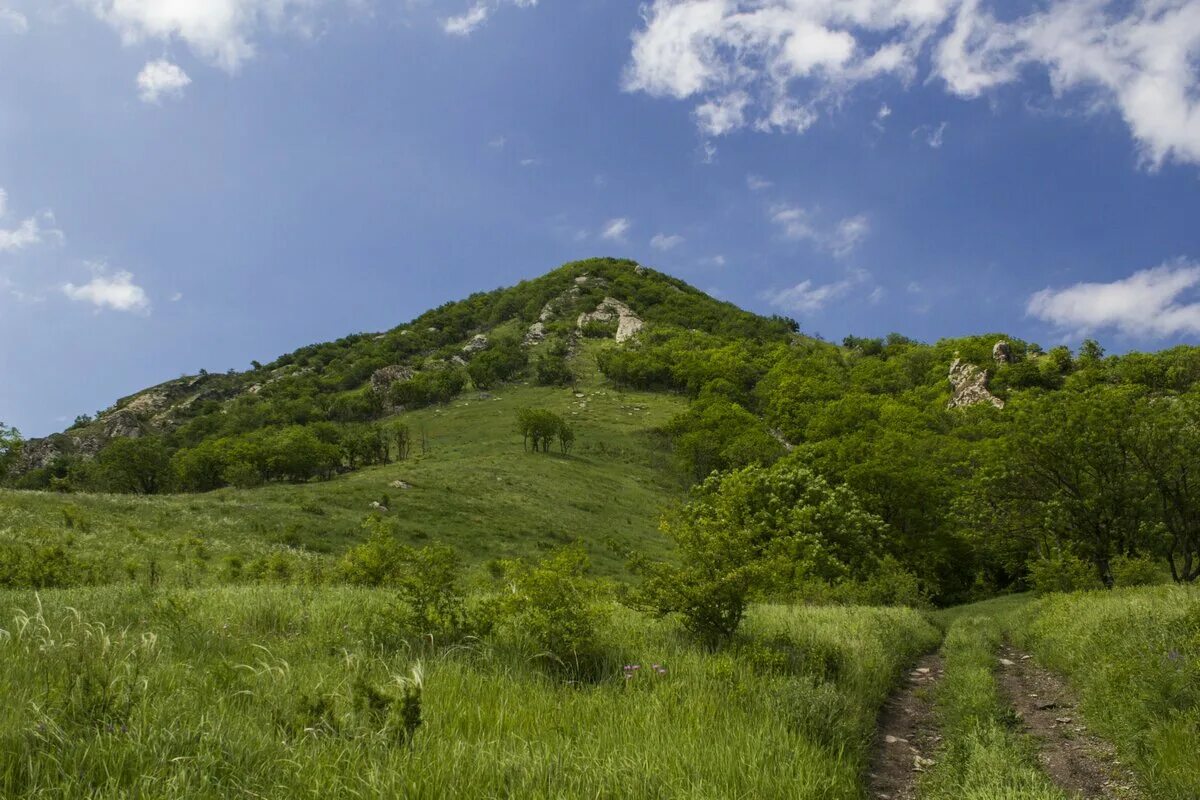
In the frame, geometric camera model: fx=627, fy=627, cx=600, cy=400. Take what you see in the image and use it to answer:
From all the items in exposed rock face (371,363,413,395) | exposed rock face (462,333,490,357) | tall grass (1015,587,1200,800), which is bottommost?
tall grass (1015,587,1200,800)

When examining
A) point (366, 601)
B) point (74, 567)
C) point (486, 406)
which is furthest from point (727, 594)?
point (486, 406)

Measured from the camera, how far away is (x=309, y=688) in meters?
4.87

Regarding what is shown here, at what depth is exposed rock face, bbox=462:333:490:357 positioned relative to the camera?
6275 inches

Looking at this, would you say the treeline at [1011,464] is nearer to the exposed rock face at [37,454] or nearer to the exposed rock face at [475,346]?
the exposed rock face at [475,346]

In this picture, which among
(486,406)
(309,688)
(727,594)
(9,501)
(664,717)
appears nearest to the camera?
(309,688)

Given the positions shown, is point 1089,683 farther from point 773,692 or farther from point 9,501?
point 9,501

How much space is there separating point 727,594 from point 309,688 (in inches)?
236

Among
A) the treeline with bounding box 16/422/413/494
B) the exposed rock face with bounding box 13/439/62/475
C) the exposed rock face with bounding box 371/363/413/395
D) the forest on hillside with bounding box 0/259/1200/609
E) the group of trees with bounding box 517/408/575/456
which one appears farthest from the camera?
the exposed rock face with bounding box 371/363/413/395

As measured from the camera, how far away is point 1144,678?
8172mm

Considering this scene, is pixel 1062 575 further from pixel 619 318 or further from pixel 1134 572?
pixel 619 318

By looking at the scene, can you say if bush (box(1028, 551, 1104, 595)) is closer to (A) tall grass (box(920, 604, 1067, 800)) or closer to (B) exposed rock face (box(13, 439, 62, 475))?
(A) tall grass (box(920, 604, 1067, 800))

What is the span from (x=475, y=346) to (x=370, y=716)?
164 meters

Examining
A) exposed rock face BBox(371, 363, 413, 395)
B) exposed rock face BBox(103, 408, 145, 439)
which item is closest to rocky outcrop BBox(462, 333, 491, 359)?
exposed rock face BBox(371, 363, 413, 395)

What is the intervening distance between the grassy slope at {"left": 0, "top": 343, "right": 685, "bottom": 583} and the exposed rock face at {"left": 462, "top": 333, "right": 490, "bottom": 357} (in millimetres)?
58780
